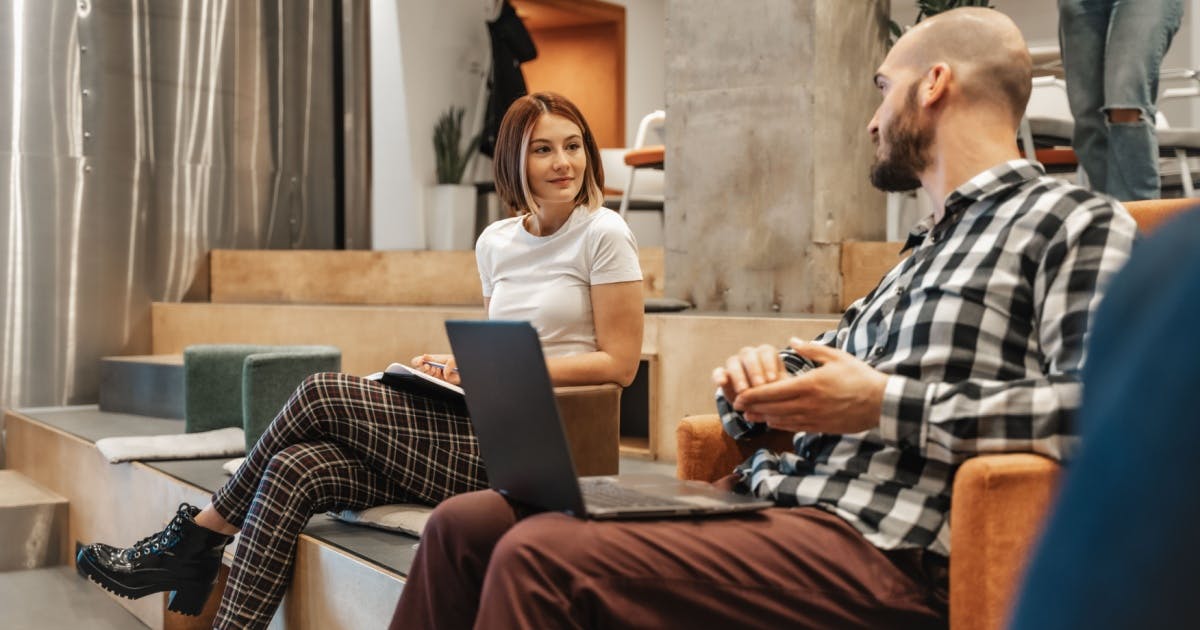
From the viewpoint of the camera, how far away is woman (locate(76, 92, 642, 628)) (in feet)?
8.59

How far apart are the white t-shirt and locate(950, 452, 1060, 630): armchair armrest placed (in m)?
1.19

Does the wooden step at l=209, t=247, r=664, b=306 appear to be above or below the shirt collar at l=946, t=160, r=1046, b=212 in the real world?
below

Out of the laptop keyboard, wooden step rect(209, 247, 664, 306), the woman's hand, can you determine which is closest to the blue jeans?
the woman's hand

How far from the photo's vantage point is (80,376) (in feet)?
18.8

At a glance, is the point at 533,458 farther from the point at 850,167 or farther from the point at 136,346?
the point at 136,346

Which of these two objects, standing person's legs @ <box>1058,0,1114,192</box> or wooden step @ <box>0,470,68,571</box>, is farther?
wooden step @ <box>0,470,68,571</box>

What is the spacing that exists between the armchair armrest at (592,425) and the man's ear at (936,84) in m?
0.96

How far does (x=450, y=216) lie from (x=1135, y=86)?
191 inches

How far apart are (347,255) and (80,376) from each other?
1350mm

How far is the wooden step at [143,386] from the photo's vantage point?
207 inches

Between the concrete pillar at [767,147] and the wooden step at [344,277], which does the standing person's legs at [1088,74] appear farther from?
the wooden step at [344,277]

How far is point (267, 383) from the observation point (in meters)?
3.63

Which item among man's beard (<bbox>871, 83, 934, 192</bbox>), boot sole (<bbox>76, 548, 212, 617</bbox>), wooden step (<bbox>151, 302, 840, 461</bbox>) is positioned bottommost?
boot sole (<bbox>76, 548, 212, 617</bbox>)

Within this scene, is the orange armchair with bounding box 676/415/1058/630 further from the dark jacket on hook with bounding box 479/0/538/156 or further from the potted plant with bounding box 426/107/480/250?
the dark jacket on hook with bounding box 479/0/538/156
